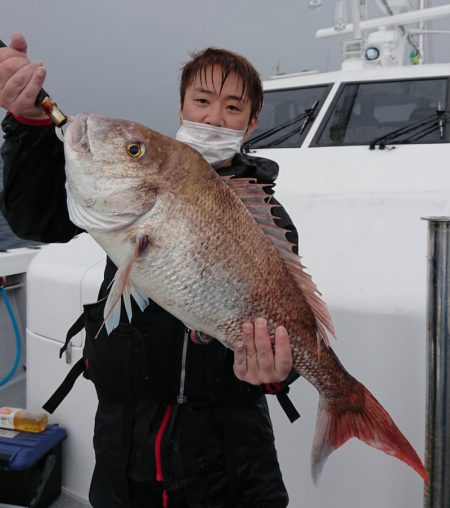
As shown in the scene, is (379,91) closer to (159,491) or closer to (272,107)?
(272,107)

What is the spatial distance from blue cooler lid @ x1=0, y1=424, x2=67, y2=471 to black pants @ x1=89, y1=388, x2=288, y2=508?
4.08ft

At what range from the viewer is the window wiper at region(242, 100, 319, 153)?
4.68 m

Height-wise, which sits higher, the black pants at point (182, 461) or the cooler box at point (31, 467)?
the black pants at point (182, 461)

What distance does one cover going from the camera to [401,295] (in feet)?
8.09

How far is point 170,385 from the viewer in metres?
1.91

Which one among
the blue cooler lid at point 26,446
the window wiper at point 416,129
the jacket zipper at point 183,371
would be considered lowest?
the blue cooler lid at point 26,446

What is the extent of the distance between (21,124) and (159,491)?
147 centimetres

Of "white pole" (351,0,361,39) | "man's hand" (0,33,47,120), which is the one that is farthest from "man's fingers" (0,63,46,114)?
"white pole" (351,0,361,39)

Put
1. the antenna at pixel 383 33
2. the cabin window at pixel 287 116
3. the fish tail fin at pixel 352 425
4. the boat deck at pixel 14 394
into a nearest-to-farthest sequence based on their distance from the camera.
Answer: the fish tail fin at pixel 352 425, the cabin window at pixel 287 116, the boat deck at pixel 14 394, the antenna at pixel 383 33

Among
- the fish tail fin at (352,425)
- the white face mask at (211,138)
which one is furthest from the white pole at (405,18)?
the fish tail fin at (352,425)

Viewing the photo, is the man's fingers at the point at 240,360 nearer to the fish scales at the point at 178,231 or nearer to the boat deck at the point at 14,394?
the fish scales at the point at 178,231

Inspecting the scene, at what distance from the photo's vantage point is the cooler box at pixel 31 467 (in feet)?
10.1

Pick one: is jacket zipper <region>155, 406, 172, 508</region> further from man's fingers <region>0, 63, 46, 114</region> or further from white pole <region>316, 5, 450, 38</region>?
white pole <region>316, 5, 450, 38</region>

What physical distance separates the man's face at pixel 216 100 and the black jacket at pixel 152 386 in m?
0.59
